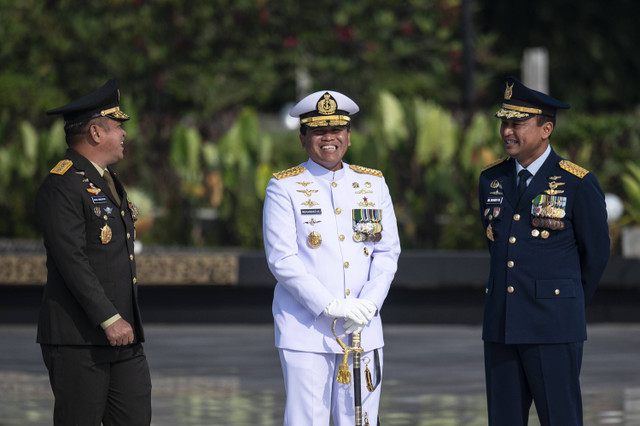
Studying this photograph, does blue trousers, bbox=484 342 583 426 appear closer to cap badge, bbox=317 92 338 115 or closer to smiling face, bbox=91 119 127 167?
cap badge, bbox=317 92 338 115

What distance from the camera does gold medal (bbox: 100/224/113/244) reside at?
19.2 feet

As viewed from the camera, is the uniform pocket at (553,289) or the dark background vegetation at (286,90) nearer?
the uniform pocket at (553,289)

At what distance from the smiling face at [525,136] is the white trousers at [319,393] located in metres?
1.13

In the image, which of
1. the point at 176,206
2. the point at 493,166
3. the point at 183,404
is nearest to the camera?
the point at 493,166

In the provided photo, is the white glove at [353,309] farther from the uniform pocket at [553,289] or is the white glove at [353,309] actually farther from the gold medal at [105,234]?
the gold medal at [105,234]

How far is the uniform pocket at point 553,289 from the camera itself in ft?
20.0

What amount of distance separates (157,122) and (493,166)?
41.1 feet

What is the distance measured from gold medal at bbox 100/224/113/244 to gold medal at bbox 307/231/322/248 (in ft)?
2.82

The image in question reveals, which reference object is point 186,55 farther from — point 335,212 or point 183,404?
point 335,212

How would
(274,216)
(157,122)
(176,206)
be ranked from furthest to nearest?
(157,122) → (176,206) → (274,216)

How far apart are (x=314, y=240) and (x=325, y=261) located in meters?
0.10

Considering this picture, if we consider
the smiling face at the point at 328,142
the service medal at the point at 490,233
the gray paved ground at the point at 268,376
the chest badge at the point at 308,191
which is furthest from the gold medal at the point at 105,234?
the gray paved ground at the point at 268,376

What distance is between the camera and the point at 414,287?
13.6m

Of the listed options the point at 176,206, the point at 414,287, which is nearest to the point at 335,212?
the point at 414,287
